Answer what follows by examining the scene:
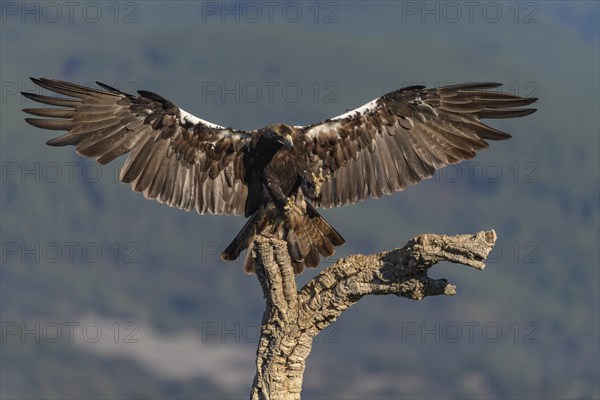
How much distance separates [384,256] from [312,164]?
8.40 feet

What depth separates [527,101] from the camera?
11.7m

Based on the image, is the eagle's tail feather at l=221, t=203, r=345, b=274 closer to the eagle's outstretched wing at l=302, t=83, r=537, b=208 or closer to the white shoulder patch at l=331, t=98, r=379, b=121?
the eagle's outstretched wing at l=302, t=83, r=537, b=208

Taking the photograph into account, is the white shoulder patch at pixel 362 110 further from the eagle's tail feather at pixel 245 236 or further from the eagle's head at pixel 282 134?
the eagle's tail feather at pixel 245 236

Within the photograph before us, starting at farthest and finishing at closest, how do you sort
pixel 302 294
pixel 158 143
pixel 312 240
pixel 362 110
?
pixel 158 143, pixel 362 110, pixel 312 240, pixel 302 294

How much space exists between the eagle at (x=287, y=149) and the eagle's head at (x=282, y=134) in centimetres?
22

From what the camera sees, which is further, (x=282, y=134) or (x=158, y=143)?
(x=158, y=143)

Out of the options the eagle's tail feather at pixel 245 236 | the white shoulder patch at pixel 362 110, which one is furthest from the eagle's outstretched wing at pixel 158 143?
the white shoulder patch at pixel 362 110

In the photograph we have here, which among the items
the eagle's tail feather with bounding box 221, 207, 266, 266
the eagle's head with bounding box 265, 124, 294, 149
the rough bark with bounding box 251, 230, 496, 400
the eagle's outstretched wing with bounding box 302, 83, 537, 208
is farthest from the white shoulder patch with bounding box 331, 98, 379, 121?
the rough bark with bounding box 251, 230, 496, 400

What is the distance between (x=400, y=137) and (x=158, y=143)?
2.93 metres

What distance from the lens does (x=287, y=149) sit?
11.5 m

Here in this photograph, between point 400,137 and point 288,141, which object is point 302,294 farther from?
point 400,137

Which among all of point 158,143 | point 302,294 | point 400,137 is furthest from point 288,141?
point 302,294

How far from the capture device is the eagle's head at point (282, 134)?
438 inches

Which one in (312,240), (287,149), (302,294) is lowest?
(302,294)
